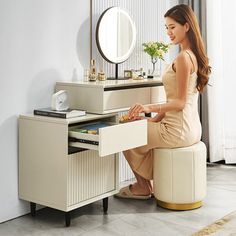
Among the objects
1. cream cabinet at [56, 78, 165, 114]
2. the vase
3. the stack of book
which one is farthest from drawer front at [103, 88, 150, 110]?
the vase

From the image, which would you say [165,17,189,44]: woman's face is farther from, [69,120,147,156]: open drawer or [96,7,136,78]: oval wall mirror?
[69,120,147,156]: open drawer

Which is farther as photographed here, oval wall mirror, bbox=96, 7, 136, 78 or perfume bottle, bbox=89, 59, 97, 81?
oval wall mirror, bbox=96, 7, 136, 78

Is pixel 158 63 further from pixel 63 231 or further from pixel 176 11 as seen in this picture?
pixel 63 231

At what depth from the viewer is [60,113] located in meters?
2.72

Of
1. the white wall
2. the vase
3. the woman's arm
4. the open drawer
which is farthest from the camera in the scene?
the vase

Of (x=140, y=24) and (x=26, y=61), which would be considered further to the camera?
(x=140, y=24)

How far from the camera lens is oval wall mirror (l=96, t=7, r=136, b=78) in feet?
10.8

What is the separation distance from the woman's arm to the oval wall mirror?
53cm

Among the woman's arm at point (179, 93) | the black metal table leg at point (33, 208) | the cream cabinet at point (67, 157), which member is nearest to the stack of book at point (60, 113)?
the cream cabinet at point (67, 157)

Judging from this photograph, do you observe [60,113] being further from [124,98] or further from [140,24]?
[140,24]

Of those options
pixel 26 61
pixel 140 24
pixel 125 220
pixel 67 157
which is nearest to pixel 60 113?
pixel 67 157

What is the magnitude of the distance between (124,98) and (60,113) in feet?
1.65

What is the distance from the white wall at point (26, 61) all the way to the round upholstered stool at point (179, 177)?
2.62ft

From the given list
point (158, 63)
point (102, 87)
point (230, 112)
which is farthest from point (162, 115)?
point (230, 112)
